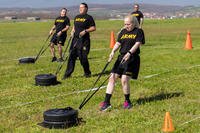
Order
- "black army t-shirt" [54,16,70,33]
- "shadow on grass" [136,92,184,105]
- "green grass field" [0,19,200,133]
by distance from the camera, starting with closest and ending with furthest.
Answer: "green grass field" [0,19,200,133] < "shadow on grass" [136,92,184,105] < "black army t-shirt" [54,16,70,33]

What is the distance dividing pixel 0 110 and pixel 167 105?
3817mm

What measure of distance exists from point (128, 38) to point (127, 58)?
48 centimetres

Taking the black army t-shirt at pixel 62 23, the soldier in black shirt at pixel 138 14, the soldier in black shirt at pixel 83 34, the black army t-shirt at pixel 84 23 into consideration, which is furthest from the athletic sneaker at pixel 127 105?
the soldier in black shirt at pixel 138 14

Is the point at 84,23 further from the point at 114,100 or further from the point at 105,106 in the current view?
the point at 105,106

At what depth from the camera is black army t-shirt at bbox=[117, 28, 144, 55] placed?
9664 millimetres

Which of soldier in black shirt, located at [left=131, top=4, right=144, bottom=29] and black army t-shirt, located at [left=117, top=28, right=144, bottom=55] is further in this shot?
soldier in black shirt, located at [left=131, top=4, right=144, bottom=29]

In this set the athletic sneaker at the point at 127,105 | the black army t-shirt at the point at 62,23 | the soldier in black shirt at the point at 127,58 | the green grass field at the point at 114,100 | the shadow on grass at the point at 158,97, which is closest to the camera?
the green grass field at the point at 114,100

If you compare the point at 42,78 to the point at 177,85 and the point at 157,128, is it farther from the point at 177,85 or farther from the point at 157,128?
the point at 157,128

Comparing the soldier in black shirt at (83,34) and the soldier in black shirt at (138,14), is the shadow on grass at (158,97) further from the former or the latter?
the soldier in black shirt at (138,14)

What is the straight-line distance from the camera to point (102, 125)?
8.60 meters

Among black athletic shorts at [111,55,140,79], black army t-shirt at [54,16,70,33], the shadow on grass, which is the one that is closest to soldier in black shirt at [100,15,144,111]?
black athletic shorts at [111,55,140,79]

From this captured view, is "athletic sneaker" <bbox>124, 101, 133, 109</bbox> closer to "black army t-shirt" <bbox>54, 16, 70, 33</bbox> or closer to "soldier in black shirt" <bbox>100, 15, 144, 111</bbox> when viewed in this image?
"soldier in black shirt" <bbox>100, 15, 144, 111</bbox>

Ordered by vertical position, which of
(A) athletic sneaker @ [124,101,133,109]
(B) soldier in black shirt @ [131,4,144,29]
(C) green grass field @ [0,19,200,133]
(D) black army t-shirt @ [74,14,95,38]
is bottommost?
(C) green grass field @ [0,19,200,133]

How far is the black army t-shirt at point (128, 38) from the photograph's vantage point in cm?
966
